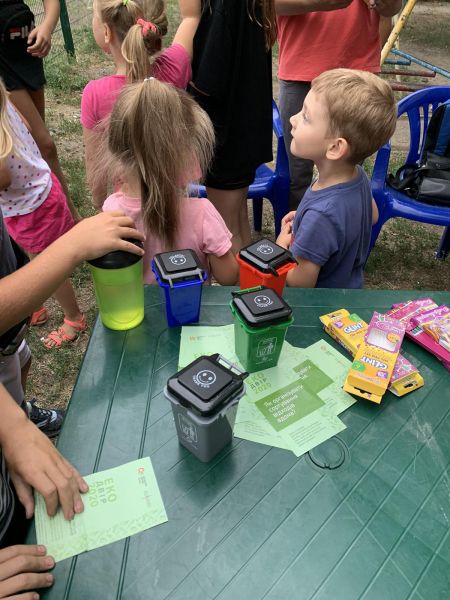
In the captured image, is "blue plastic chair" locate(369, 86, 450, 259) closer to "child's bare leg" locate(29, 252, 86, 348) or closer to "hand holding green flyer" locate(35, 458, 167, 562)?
"child's bare leg" locate(29, 252, 86, 348)

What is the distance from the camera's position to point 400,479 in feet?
2.91

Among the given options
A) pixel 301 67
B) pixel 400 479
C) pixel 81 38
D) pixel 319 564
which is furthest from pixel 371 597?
pixel 81 38

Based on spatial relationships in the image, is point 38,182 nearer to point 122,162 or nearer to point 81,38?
point 122,162

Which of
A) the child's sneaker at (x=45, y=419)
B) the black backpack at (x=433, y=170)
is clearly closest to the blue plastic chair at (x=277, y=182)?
the black backpack at (x=433, y=170)

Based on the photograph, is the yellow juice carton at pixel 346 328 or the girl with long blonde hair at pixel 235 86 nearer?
Result: the yellow juice carton at pixel 346 328

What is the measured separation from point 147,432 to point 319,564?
16.7 inches

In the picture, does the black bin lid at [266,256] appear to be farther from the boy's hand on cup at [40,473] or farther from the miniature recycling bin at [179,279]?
the boy's hand on cup at [40,473]

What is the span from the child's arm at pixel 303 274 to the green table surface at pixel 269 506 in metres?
0.48

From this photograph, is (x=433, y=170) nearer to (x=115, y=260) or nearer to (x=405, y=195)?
(x=405, y=195)

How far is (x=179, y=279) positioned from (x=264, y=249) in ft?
0.81

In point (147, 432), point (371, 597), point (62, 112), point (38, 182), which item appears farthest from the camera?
point (62, 112)

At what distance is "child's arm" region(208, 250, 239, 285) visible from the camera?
1.50 meters

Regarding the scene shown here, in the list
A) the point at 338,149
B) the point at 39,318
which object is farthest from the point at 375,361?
the point at 39,318

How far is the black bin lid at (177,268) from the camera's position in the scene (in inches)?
42.6
